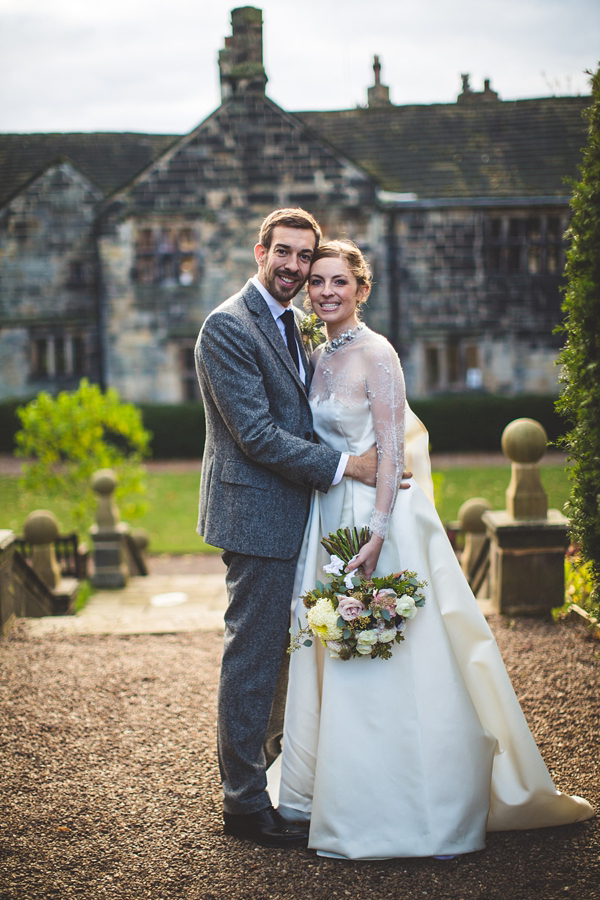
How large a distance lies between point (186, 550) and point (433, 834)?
26.3 feet

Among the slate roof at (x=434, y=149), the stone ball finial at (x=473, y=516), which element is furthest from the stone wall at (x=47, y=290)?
the stone ball finial at (x=473, y=516)

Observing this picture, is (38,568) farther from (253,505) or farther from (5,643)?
(253,505)

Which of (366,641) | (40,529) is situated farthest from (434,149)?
(366,641)

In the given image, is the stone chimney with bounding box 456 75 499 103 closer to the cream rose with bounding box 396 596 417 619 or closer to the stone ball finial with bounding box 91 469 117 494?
the stone ball finial with bounding box 91 469 117 494

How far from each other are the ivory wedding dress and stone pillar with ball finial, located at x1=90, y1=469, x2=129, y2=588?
5.41m

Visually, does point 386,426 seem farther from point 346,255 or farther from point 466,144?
point 466,144

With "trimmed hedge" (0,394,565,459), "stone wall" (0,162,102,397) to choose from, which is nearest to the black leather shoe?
"trimmed hedge" (0,394,565,459)

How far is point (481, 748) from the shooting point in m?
2.87

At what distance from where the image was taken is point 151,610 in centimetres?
677

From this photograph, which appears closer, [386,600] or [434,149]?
[386,600]

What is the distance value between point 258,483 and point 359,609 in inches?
25.4

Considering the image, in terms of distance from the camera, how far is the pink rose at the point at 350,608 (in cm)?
278

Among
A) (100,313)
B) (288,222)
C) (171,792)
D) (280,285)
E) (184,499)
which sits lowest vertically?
(184,499)

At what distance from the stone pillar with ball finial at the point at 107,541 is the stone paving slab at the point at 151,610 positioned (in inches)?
6.5
